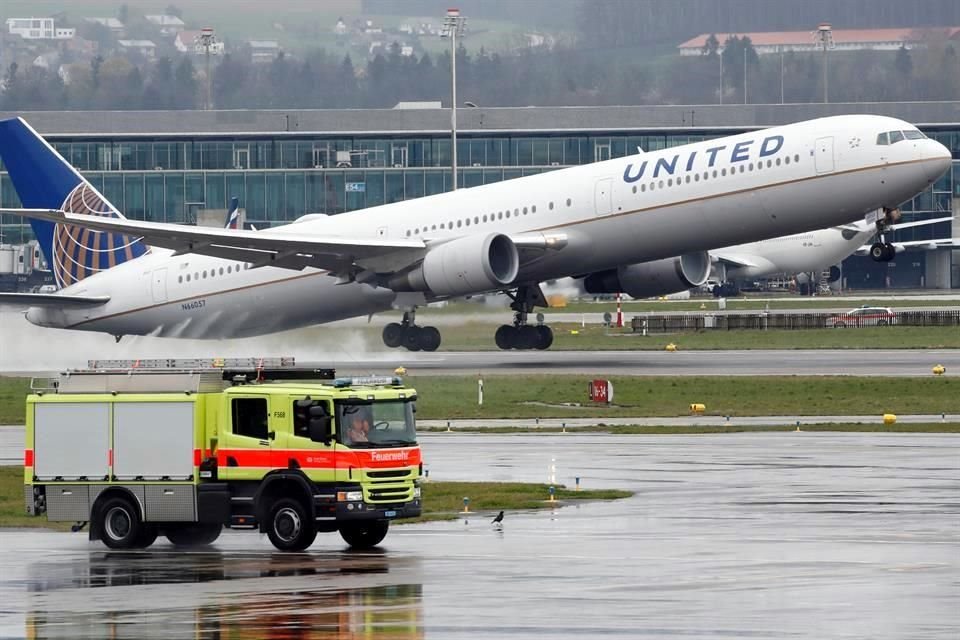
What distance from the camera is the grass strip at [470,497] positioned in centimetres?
2786

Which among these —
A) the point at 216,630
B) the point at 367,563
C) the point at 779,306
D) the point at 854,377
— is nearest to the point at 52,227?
the point at 854,377

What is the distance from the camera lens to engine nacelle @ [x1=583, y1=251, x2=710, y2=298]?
5972cm

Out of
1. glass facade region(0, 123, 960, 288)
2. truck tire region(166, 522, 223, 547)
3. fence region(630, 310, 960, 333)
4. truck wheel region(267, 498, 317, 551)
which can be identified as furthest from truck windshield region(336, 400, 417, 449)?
glass facade region(0, 123, 960, 288)

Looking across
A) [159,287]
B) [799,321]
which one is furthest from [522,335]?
[799,321]

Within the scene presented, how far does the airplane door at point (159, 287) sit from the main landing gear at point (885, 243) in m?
24.5

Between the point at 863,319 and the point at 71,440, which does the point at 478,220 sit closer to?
the point at 863,319

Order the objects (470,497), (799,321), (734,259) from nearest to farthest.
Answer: (470,497), (799,321), (734,259)

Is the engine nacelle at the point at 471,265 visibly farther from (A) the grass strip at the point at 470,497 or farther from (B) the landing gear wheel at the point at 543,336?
(A) the grass strip at the point at 470,497

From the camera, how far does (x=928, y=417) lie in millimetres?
43281

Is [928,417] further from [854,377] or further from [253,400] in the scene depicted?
[253,400]

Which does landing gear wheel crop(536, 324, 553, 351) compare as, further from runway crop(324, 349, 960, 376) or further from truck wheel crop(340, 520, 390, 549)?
truck wheel crop(340, 520, 390, 549)

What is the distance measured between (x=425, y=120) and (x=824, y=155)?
8443cm

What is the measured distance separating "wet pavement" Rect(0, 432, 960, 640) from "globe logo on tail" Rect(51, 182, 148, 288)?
3294 centimetres

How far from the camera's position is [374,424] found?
2411 cm
